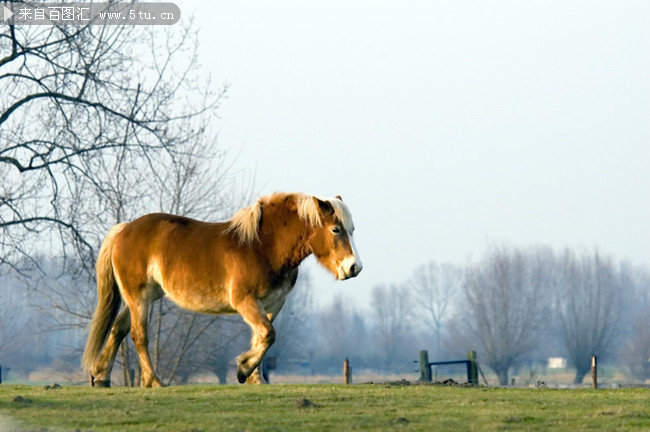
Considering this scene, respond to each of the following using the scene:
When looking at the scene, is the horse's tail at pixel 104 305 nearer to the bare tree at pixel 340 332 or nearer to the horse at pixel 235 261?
the horse at pixel 235 261

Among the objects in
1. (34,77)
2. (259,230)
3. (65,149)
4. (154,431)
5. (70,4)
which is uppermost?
(70,4)

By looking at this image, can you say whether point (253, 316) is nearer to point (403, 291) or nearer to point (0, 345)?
point (0, 345)

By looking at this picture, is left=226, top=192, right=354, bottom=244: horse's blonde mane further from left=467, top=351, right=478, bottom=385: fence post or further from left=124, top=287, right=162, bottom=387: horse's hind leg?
left=467, top=351, right=478, bottom=385: fence post

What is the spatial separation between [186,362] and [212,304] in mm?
21982

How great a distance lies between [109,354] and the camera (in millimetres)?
14000

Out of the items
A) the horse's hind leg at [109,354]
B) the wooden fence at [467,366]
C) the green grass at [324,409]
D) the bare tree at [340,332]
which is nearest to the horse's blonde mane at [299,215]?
the green grass at [324,409]

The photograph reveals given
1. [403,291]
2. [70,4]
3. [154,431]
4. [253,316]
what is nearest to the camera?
[154,431]

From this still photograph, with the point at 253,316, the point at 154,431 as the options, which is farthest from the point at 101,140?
the point at 154,431

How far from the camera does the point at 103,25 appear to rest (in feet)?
74.0

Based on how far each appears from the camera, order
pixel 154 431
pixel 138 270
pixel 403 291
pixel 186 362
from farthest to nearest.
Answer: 1. pixel 403 291
2. pixel 186 362
3. pixel 138 270
4. pixel 154 431

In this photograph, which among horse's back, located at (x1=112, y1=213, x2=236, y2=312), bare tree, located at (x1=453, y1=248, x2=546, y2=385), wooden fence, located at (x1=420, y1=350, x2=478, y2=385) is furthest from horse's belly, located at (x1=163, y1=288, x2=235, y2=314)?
bare tree, located at (x1=453, y1=248, x2=546, y2=385)

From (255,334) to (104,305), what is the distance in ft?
9.80

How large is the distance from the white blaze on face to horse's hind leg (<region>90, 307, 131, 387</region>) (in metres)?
3.37

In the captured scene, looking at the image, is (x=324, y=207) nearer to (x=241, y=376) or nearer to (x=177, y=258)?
(x=177, y=258)
